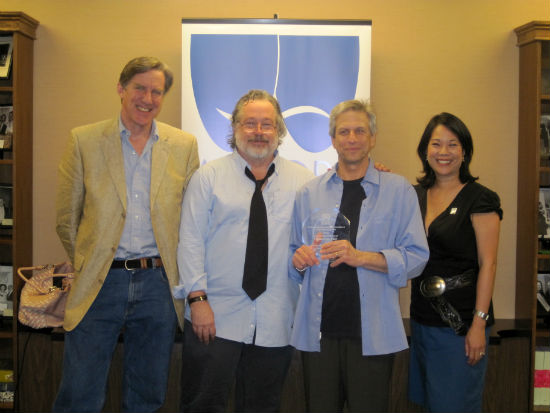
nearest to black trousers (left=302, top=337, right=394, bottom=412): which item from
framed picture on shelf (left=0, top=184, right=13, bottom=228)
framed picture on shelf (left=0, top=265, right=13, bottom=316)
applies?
framed picture on shelf (left=0, top=265, right=13, bottom=316)

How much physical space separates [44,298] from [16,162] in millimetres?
1126

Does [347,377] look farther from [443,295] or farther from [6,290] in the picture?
[6,290]

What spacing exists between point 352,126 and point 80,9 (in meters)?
2.69

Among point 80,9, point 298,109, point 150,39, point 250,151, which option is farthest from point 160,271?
point 80,9

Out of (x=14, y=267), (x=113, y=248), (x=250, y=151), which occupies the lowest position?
(x=14, y=267)

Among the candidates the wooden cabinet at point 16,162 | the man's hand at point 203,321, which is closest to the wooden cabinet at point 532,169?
the man's hand at point 203,321

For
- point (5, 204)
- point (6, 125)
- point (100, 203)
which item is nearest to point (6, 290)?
point (5, 204)

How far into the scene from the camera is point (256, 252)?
83.0 inches

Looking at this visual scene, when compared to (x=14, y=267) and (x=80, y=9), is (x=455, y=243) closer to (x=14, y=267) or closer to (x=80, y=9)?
(x=14, y=267)

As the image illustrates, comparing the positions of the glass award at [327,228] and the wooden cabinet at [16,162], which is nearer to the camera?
the glass award at [327,228]

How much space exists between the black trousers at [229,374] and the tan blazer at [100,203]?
233 mm

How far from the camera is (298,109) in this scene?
136 inches

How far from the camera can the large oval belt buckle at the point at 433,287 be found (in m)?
2.12

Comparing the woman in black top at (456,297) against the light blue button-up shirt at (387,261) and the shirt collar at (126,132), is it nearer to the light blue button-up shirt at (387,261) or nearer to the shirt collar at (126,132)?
the light blue button-up shirt at (387,261)
